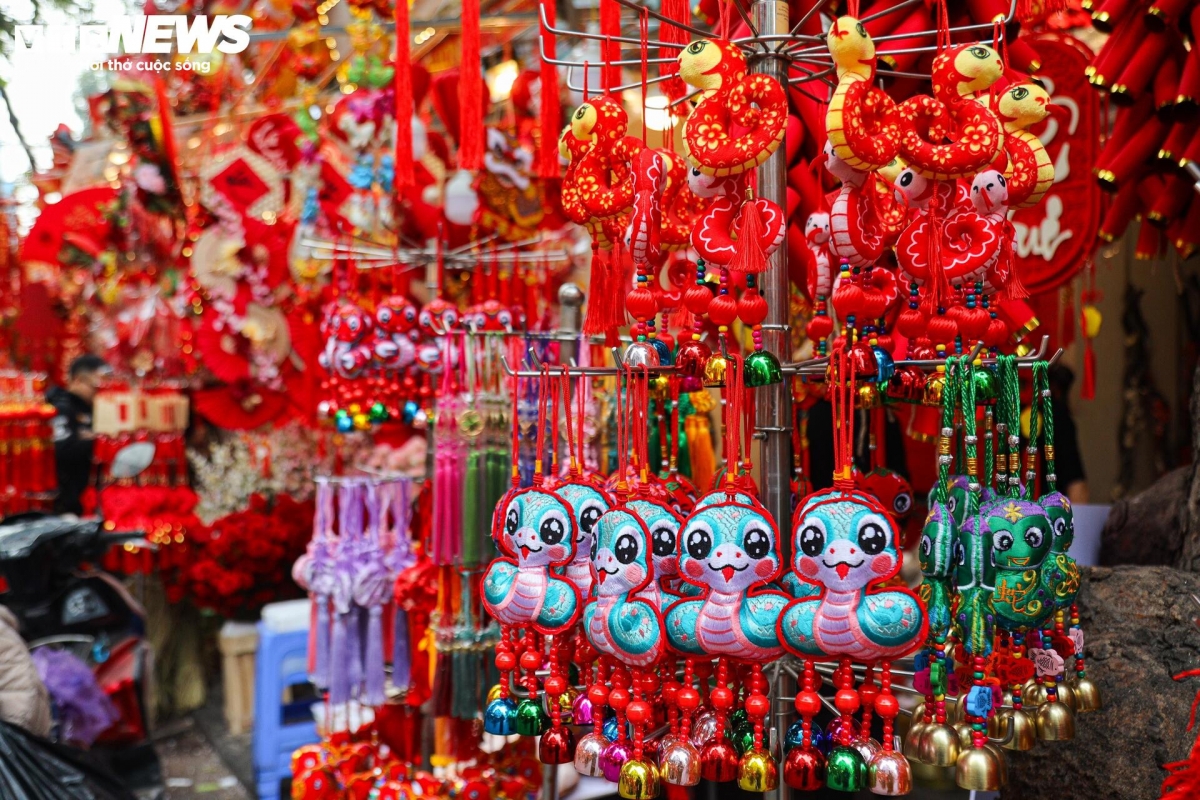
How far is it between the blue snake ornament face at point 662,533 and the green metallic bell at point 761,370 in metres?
0.20

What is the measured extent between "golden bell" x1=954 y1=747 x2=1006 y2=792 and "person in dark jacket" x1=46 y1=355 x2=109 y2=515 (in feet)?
13.4

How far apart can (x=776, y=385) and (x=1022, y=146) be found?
1.49 feet

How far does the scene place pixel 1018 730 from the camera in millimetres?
1222

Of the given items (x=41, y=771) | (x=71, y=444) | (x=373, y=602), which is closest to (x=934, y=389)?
(x=373, y=602)

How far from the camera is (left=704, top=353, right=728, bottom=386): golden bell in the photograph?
1.21m

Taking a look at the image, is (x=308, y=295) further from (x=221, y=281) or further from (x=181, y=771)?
(x=181, y=771)

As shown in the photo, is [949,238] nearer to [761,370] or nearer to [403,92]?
[761,370]

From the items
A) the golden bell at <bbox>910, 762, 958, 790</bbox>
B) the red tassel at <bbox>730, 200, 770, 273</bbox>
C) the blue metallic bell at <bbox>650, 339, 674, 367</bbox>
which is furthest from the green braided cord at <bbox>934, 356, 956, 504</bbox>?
the golden bell at <bbox>910, 762, 958, 790</bbox>

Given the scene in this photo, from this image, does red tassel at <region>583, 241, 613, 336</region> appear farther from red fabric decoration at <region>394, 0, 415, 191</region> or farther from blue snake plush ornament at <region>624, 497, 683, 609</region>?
red fabric decoration at <region>394, 0, 415, 191</region>

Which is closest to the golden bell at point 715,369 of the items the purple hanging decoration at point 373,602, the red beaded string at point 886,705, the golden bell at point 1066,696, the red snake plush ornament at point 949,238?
the red snake plush ornament at point 949,238

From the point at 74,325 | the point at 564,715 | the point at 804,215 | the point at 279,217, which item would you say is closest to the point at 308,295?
the point at 279,217

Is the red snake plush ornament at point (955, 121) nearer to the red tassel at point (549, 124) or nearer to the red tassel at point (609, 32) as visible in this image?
the red tassel at point (609, 32)

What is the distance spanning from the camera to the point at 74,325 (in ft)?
19.3

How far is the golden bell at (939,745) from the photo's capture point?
3.71 feet
